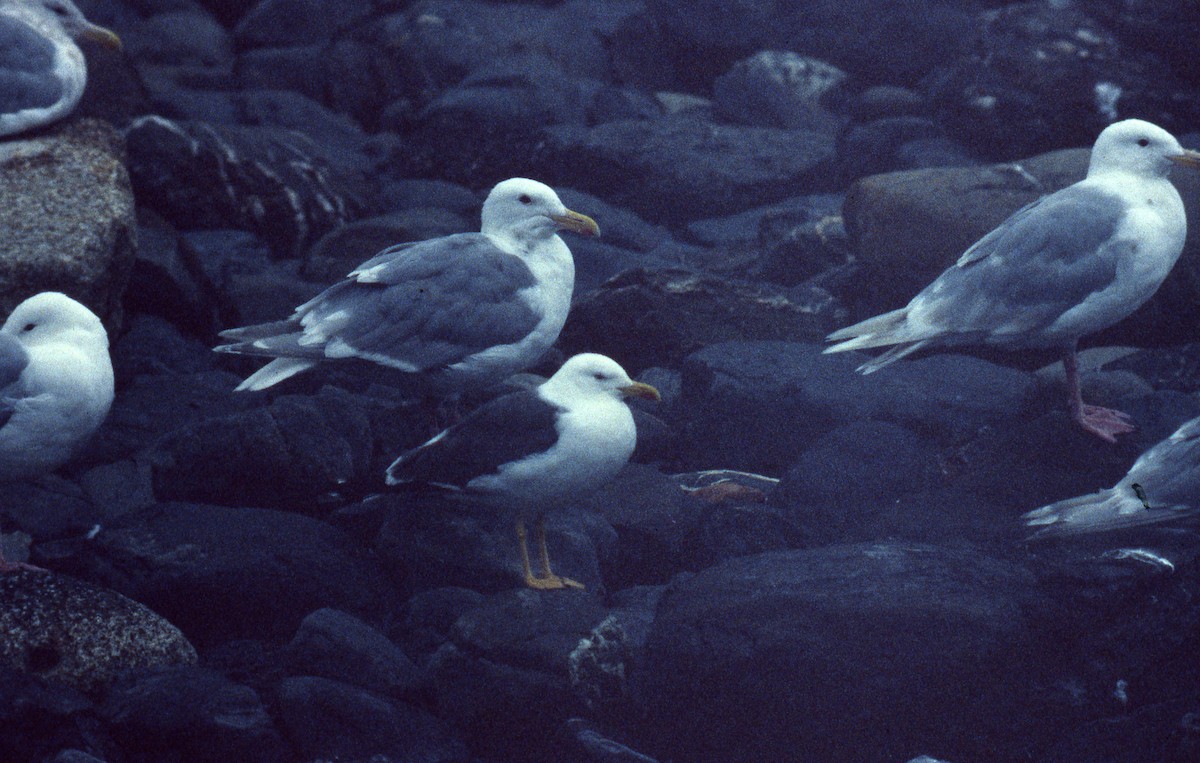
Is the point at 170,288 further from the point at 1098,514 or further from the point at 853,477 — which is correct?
the point at 1098,514

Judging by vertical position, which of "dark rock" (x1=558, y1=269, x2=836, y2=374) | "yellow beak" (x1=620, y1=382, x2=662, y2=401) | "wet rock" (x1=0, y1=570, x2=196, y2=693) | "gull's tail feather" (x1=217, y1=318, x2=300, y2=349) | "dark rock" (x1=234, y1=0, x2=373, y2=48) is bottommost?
"dark rock" (x1=234, y1=0, x2=373, y2=48)

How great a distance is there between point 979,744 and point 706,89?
35.8 feet

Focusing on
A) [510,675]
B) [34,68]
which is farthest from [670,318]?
[34,68]

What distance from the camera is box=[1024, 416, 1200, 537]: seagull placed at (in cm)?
491

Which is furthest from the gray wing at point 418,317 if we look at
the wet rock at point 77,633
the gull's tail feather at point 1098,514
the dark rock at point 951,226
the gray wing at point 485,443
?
the dark rock at point 951,226

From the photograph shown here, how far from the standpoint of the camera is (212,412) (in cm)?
711

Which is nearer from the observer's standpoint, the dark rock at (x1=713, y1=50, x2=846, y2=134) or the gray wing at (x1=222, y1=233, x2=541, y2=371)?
the gray wing at (x1=222, y1=233, x2=541, y2=371)

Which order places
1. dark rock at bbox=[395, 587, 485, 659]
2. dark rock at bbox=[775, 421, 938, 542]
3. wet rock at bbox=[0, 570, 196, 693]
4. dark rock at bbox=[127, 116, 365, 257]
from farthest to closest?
1. dark rock at bbox=[127, 116, 365, 257]
2. dark rock at bbox=[775, 421, 938, 542]
3. dark rock at bbox=[395, 587, 485, 659]
4. wet rock at bbox=[0, 570, 196, 693]

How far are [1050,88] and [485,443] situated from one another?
275 inches

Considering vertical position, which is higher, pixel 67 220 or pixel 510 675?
pixel 67 220

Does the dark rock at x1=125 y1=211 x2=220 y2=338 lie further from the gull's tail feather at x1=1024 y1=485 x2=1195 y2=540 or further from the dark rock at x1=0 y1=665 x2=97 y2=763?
the gull's tail feather at x1=1024 y1=485 x2=1195 y2=540

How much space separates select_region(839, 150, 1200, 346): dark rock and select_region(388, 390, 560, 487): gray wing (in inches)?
134

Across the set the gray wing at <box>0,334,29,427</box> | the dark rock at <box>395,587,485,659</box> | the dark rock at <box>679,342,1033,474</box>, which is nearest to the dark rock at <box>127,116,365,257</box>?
the dark rock at <box>679,342,1033,474</box>

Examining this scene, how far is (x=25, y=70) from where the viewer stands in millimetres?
7758
